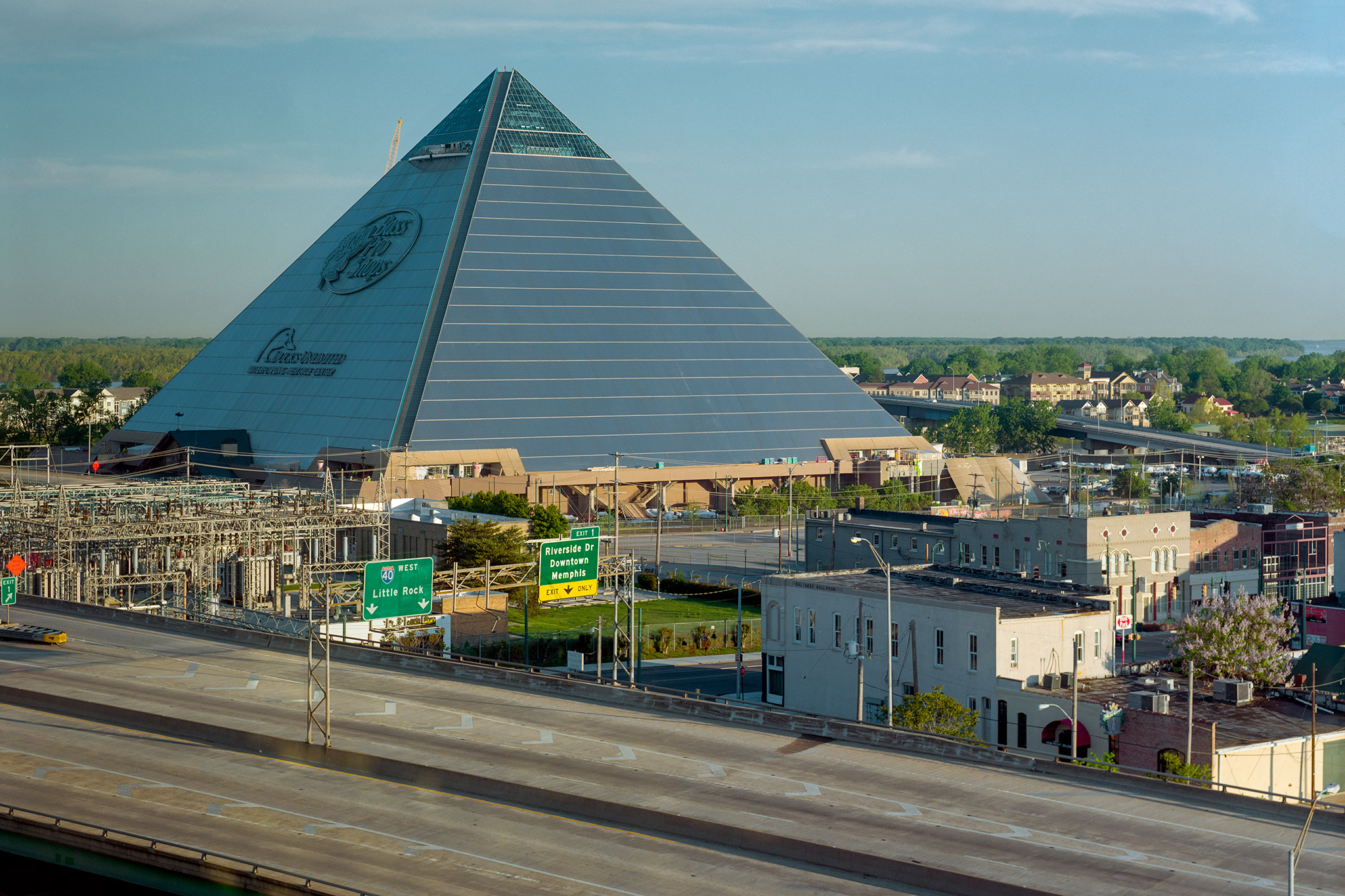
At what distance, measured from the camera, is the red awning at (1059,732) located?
42.8 m

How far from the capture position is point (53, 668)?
4562 cm

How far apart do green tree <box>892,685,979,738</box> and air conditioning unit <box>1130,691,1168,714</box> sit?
463 centimetres

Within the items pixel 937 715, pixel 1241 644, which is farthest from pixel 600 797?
pixel 1241 644

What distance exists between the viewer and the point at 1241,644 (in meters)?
47.3

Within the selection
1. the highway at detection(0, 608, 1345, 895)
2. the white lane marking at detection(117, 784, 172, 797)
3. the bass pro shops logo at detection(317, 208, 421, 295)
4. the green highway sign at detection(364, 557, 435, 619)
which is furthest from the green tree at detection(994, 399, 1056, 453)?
the white lane marking at detection(117, 784, 172, 797)

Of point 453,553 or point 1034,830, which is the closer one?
point 1034,830

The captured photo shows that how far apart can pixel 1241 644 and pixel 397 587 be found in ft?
90.8

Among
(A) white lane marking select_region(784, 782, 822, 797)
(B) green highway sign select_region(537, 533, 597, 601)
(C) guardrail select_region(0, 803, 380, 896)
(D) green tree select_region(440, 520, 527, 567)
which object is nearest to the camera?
(C) guardrail select_region(0, 803, 380, 896)

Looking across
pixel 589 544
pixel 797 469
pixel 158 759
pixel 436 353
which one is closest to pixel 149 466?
pixel 436 353

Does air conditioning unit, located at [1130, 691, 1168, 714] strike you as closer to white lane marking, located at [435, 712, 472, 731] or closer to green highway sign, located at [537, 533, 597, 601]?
white lane marking, located at [435, 712, 472, 731]

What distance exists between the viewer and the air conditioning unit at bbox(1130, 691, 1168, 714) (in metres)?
40.8

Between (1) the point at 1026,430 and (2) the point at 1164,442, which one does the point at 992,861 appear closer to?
(2) the point at 1164,442

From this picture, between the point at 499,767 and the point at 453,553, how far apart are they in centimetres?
3901

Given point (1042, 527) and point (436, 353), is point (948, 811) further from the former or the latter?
point (436, 353)
